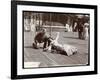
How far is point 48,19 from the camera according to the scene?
1.75 meters

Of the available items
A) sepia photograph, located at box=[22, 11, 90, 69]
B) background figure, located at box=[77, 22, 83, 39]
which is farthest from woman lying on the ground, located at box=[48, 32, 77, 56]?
background figure, located at box=[77, 22, 83, 39]

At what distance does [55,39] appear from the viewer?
1777 mm

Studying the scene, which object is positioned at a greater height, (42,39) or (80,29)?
(80,29)

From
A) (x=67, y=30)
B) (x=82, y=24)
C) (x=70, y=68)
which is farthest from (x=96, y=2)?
(x=70, y=68)

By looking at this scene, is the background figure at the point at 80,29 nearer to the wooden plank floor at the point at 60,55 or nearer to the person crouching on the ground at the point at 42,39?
the wooden plank floor at the point at 60,55

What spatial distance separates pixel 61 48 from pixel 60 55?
0.07m

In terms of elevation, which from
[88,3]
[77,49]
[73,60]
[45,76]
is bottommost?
[45,76]

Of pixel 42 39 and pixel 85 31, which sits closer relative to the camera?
pixel 42 39

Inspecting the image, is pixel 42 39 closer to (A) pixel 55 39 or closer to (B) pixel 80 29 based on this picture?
(A) pixel 55 39

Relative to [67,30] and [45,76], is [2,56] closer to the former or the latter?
[45,76]

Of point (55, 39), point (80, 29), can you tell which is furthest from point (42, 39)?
point (80, 29)

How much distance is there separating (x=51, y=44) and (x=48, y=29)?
153 mm

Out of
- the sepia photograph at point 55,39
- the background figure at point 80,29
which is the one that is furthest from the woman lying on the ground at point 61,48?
the background figure at point 80,29

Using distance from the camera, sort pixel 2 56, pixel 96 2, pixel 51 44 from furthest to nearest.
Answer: pixel 96 2 → pixel 51 44 → pixel 2 56
